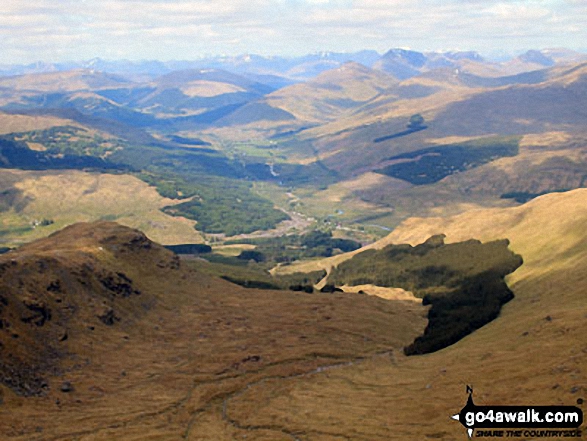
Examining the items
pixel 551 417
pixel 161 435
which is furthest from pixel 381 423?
pixel 161 435

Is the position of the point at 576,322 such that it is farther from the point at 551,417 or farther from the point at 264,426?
the point at 264,426

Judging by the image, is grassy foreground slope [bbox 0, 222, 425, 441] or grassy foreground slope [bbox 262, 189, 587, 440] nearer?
grassy foreground slope [bbox 262, 189, 587, 440]

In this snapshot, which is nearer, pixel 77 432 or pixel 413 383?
pixel 77 432

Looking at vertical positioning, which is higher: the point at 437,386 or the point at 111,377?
the point at 437,386

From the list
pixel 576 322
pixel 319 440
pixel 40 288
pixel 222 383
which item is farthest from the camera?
pixel 40 288

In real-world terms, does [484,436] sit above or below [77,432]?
above

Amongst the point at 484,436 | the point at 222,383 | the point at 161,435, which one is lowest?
the point at 222,383

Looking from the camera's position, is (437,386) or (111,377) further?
(111,377)

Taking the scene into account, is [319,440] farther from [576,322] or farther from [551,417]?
[576,322]

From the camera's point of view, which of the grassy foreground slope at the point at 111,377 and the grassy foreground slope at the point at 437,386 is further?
the grassy foreground slope at the point at 111,377

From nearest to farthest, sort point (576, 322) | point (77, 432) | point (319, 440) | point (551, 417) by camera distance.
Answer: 1. point (551, 417)
2. point (319, 440)
3. point (77, 432)
4. point (576, 322)
